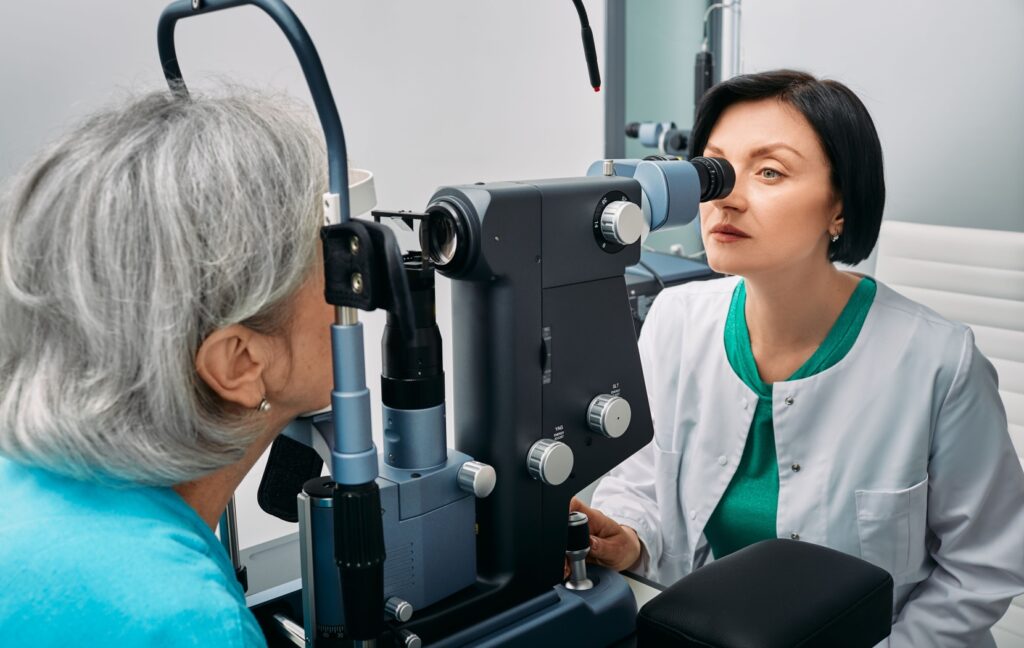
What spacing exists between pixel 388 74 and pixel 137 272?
1.67 meters

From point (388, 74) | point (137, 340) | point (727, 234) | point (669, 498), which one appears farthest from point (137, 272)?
point (388, 74)

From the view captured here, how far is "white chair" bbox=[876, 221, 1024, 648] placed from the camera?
1.66m

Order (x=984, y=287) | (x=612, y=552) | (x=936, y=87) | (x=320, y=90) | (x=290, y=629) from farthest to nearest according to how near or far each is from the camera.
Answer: (x=936, y=87)
(x=984, y=287)
(x=612, y=552)
(x=290, y=629)
(x=320, y=90)

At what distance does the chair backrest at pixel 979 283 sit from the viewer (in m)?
1.67

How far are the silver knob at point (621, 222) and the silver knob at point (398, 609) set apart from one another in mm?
385

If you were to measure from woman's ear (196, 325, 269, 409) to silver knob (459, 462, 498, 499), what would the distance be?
0.63 ft

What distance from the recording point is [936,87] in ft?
6.73

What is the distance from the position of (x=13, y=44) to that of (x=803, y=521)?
1639 millimetres

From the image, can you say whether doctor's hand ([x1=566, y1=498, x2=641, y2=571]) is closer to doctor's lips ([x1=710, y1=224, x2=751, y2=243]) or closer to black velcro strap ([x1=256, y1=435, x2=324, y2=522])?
black velcro strap ([x1=256, y1=435, x2=324, y2=522])

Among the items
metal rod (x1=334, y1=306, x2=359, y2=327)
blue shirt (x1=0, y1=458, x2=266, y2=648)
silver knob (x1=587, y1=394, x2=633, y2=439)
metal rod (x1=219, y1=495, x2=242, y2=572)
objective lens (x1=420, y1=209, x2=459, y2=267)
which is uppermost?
objective lens (x1=420, y1=209, x2=459, y2=267)

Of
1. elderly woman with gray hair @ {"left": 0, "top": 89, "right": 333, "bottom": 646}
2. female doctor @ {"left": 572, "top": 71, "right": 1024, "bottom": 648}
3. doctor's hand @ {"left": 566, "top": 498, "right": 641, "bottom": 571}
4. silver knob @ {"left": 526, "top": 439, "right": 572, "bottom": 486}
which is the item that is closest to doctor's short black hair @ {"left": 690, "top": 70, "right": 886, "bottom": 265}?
female doctor @ {"left": 572, "top": 71, "right": 1024, "bottom": 648}

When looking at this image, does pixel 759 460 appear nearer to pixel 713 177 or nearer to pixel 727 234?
pixel 727 234

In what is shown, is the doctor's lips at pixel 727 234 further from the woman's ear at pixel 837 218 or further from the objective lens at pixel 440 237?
the objective lens at pixel 440 237

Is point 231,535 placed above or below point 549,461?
below
